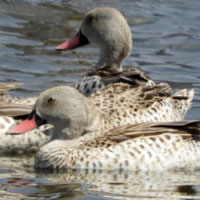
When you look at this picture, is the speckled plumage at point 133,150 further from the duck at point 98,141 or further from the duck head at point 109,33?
the duck head at point 109,33

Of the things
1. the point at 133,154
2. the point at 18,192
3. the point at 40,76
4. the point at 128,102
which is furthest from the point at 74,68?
the point at 18,192

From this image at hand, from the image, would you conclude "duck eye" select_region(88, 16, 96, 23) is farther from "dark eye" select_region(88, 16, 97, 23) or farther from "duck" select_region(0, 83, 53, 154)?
"duck" select_region(0, 83, 53, 154)

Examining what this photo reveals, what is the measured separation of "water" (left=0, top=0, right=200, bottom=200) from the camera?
8.30 m

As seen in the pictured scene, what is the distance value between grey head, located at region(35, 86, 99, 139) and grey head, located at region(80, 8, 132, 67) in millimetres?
2842

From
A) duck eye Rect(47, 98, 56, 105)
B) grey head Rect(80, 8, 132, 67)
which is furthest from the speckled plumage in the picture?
grey head Rect(80, 8, 132, 67)

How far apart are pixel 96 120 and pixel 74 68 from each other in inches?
200

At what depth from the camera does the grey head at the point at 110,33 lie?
40.0 ft

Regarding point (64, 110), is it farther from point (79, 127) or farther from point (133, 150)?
point (133, 150)

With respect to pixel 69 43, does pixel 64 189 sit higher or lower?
lower

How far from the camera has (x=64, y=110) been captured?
367 inches

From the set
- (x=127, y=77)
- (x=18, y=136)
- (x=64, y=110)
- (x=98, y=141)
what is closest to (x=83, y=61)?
(x=127, y=77)

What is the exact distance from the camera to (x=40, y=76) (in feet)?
46.3

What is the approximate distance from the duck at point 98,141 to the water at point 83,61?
0.50 feet

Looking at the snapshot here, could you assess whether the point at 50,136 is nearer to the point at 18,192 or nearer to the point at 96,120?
the point at 96,120
